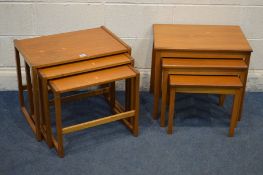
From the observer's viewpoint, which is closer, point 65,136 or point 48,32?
Answer: point 65,136

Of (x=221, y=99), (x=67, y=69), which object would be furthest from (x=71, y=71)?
(x=221, y=99)

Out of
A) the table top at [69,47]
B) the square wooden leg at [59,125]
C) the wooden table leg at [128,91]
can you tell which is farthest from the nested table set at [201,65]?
the square wooden leg at [59,125]

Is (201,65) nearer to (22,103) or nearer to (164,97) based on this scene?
(164,97)

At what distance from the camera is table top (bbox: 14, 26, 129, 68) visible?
3.14m

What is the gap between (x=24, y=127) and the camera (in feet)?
11.6

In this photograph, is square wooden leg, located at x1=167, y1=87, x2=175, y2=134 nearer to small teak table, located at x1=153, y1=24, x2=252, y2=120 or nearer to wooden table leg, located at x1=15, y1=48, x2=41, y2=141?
small teak table, located at x1=153, y1=24, x2=252, y2=120

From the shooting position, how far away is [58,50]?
3264 millimetres

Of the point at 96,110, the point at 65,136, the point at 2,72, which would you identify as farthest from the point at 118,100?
the point at 2,72

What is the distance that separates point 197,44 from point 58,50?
975mm

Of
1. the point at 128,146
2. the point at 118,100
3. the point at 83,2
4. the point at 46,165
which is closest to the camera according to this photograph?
the point at 46,165

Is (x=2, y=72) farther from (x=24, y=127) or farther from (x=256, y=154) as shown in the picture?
(x=256, y=154)

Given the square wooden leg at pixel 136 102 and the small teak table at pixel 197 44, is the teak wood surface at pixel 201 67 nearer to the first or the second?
the small teak table at pixel 197 44

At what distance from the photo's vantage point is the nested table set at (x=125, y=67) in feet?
10.2

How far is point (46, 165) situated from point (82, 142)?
337 mm
